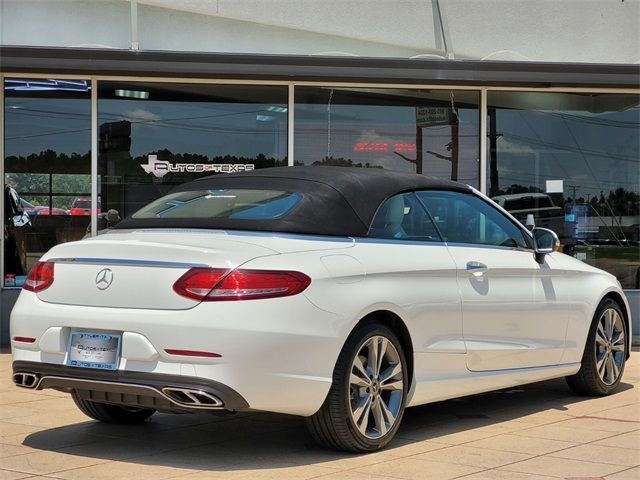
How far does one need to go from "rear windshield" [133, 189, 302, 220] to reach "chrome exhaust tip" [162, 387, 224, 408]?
3.86 feet

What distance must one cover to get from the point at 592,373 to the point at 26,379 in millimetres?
4204

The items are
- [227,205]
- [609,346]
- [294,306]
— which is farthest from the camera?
[609,346]

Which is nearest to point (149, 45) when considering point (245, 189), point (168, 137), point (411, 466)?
point (168, 137)

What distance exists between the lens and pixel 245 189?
6418mm

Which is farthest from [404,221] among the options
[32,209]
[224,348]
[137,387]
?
[32,209]

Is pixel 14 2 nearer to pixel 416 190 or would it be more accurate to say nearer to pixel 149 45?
pixel 149 45

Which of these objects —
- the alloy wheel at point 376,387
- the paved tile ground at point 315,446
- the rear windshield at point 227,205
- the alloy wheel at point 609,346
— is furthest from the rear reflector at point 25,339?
the alloy wheel at point 609,346

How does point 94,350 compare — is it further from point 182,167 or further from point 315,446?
point 182,167

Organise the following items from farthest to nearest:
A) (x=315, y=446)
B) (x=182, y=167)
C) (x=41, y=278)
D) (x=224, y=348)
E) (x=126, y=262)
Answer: (x=182, y=167) → (x=315, y=446) → (x=41, y=278) → (x=126, y=262) → (x=224, y=348)

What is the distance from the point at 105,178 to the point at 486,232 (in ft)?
18.4

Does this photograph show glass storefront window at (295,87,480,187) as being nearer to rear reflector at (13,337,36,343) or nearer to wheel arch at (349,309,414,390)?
wheel arch at (349,309,414,390)

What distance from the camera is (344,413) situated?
5.59 m

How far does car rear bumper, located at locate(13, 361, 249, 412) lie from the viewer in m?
5.18

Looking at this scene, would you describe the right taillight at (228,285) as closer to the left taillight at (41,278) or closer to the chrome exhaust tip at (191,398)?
the chrome exhaust tip at (191,398)
